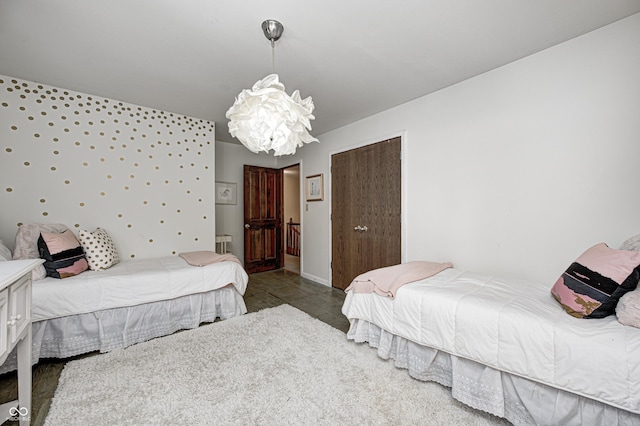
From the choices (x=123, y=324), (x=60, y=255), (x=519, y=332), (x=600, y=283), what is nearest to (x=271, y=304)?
(x=123, y=324)

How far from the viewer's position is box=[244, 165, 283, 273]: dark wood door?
4.93m

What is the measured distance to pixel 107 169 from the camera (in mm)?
3043

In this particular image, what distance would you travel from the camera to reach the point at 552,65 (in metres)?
2.09

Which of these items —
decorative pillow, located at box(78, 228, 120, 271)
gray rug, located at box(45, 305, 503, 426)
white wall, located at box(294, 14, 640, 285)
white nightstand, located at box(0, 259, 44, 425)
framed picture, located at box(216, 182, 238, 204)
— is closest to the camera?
white nightstand, located at box(0, 259, 44, 425)

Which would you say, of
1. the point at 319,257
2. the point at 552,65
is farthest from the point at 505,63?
the point at 319,257

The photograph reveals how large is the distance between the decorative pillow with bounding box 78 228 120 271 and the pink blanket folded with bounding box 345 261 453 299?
7.83ft

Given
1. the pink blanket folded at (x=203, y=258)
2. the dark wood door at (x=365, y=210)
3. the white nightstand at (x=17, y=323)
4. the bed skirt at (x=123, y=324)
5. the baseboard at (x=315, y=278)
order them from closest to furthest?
the white nightstand at (x=17, y=323), the bed skirt at (x=123, y=324), the pink blanket folded at (x=203, y=258), the dark wood door at (x=365, y=210), the baseboard at (x=315, y=278)

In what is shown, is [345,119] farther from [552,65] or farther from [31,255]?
[31,255]

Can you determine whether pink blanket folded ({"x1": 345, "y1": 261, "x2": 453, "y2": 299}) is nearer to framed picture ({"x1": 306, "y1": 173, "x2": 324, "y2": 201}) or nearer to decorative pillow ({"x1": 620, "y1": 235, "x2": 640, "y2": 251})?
decorative pillow ({"x1": 620, "y1": 235, "x2": 640, "y2": 251})

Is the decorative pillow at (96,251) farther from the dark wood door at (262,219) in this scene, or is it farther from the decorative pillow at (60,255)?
the dark wood door at (262,219)

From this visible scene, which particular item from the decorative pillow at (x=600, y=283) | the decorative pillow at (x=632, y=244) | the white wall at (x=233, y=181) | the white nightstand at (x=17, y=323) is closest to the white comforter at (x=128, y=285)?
the white nightstand at (x=17, y=323)

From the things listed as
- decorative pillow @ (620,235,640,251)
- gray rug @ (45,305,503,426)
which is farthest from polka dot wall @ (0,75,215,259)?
decorative pillow @ (620,235,640,251)

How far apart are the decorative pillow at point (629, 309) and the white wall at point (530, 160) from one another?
31.0 inches

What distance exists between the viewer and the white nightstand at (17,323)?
3.63 feet
